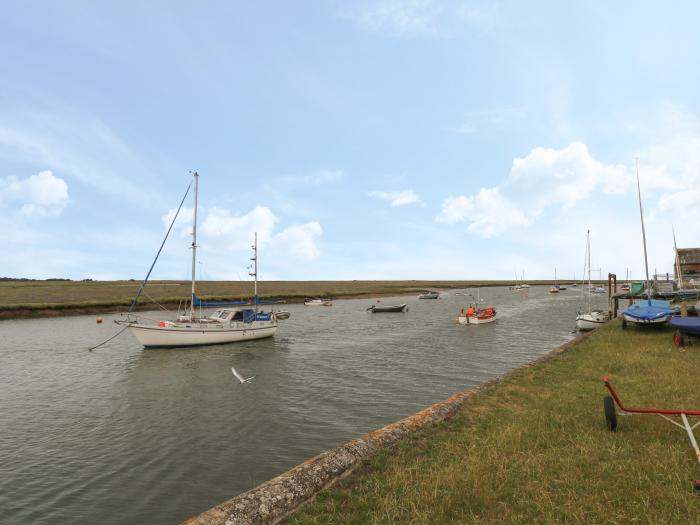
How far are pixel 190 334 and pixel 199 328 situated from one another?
2.71 feet

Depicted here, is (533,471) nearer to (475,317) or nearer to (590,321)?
(590,321)

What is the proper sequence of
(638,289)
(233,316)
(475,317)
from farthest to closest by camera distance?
1. (638,289)
2. (475,317)
3. (233,316)

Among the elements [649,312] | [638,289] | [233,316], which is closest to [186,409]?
[233,316]

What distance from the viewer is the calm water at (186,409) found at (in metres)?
9.46

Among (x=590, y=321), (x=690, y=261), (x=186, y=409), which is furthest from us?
(x=690, y=261)

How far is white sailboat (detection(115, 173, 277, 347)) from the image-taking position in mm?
31234

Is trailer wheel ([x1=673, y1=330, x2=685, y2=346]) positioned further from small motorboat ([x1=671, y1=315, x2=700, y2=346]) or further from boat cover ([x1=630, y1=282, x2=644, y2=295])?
boat cover ([x1=630, y1=282, x2=644, y2=295])

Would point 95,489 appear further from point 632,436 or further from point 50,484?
point 632,436

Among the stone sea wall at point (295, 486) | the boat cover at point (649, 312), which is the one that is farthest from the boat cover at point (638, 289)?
the stone sea wall at point (295, 486)

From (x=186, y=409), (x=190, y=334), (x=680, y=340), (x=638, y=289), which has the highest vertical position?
(x=638, y=289)

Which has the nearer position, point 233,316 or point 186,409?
point 186,409

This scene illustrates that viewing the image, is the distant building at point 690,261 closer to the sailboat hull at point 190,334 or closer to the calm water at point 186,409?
the calm water at point 186,409

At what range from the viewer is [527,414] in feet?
33.4

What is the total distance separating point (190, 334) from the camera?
32375 mm
